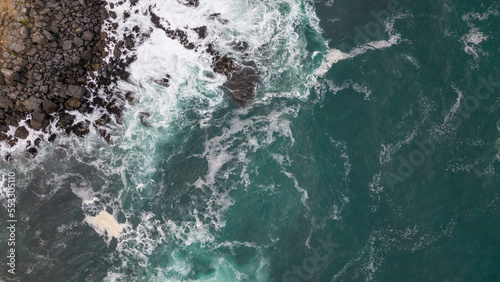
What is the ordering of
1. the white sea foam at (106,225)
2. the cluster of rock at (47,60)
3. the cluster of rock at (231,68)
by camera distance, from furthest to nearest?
the cluster of rock at (231,68), the white sea foam at (106,225), the cluster of rock at (47,60)

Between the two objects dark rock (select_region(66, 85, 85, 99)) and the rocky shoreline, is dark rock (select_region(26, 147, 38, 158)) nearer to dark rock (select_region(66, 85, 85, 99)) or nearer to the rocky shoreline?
the rocky shoreline

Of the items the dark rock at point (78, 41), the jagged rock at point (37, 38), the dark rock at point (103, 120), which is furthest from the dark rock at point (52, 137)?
the dark rock at point (78, 41)

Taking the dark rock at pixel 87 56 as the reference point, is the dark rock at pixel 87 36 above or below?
above

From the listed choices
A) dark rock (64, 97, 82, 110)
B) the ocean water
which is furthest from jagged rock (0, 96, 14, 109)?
dark rock (64, 97, 82, 110)

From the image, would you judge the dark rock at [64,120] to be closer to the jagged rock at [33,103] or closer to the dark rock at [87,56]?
the jagged rock at [33,103]

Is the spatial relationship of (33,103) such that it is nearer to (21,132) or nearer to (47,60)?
(21,132)

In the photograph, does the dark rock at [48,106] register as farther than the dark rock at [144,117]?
No

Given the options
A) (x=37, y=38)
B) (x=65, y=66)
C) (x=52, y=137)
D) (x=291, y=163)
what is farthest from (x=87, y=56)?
(x=291, y=163)
